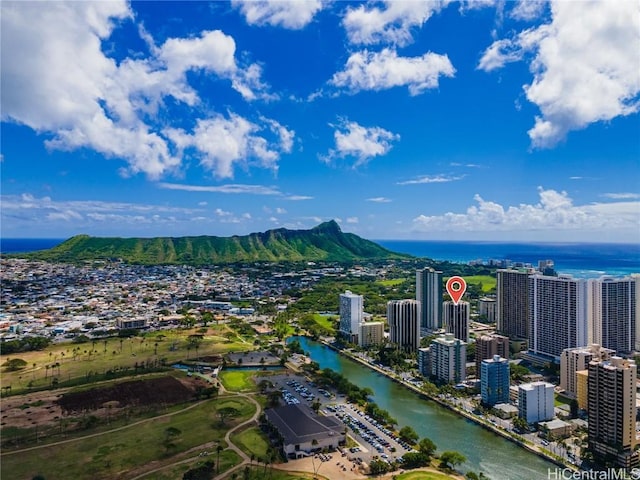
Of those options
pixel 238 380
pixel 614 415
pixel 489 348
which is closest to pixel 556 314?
pixel 489 348

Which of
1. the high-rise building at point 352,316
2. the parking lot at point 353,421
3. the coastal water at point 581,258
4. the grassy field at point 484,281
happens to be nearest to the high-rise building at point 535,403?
the parking lot at point 353,421

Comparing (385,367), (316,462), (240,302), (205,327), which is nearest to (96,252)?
(240,302)

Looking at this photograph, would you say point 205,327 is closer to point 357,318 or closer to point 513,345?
point 357,318

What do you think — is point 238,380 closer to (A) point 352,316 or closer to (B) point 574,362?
(A) point 352,316

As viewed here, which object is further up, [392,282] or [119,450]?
[392,282]

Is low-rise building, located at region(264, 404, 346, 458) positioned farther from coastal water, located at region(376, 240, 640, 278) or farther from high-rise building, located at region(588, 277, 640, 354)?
coastal water, located at region(376, 240, 640, 278)
